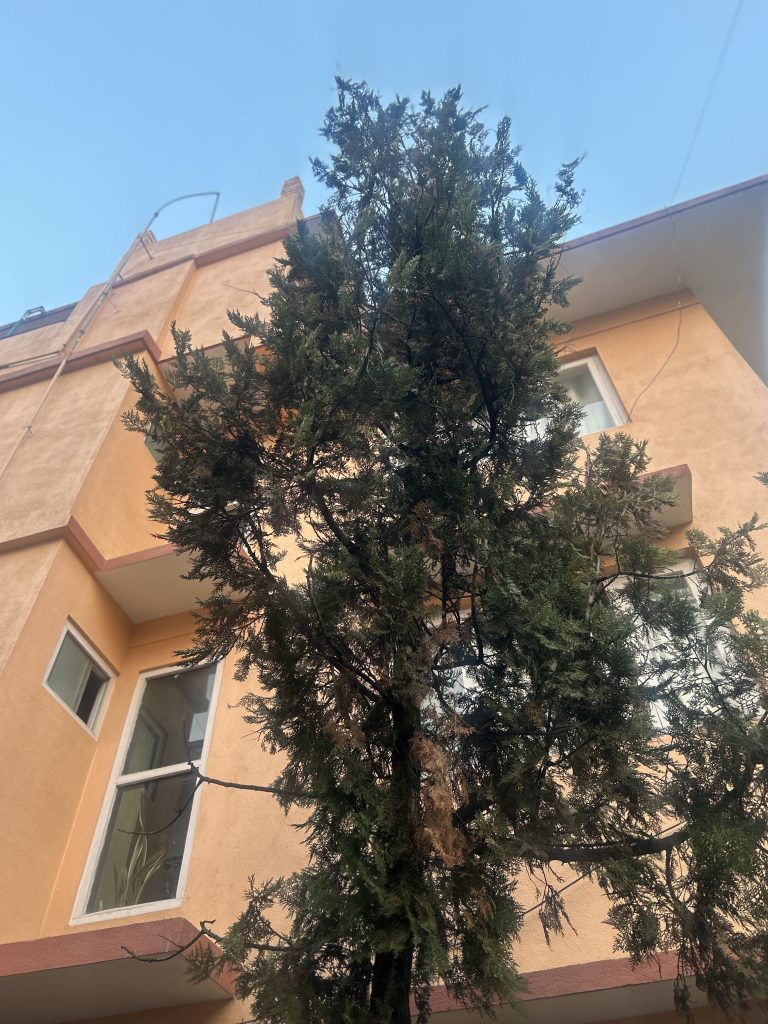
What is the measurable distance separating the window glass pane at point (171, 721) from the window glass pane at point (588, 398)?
17.3 feet

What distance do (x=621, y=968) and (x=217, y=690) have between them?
174 inches

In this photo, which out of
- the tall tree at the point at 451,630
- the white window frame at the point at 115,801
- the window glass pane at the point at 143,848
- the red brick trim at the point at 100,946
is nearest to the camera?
the tall tree at the point at 451,630

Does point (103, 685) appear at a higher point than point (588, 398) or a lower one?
lower

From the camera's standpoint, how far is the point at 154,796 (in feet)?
22.8

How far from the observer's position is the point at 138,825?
6766 millimetres

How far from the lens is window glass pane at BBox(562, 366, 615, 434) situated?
916 centimetres

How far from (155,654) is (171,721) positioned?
0.85 metres

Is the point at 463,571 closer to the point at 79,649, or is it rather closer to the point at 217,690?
the point at 217,690

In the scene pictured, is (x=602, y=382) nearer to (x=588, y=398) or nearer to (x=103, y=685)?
(x=588, y=398)

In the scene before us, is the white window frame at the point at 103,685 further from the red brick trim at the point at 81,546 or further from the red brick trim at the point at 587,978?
the red brick trim at the point at 587,978

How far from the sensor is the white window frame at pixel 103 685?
699cm

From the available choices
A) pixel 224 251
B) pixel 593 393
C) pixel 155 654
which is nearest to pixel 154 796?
pixel 155 654

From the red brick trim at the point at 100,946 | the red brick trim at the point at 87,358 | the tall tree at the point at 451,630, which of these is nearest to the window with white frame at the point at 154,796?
the red brick trim at the point at 100,946

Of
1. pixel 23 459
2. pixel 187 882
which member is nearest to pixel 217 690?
pixel 187 882
